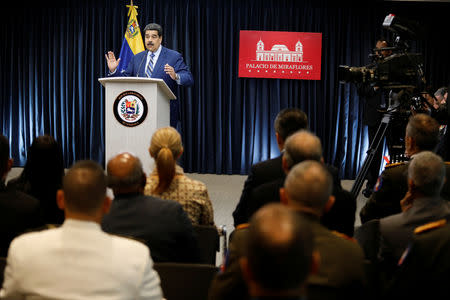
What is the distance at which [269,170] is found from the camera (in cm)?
224

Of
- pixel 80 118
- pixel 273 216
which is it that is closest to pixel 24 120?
pixel 80 118

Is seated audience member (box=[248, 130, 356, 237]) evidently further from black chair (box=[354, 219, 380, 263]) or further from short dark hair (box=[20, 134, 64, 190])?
short dark hair (box=[20, 134, 64, 190])

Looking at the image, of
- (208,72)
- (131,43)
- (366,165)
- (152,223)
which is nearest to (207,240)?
(152,223)

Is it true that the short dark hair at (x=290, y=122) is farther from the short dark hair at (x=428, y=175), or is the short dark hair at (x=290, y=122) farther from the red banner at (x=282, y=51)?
the red banner at (x=282, y=51)

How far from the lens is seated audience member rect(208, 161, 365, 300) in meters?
1.14

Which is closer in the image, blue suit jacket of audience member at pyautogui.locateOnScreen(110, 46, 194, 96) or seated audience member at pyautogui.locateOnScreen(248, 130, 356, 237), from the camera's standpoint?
seated audience member at pyautogui.locateOnScreen(248, 130, 356, 237)

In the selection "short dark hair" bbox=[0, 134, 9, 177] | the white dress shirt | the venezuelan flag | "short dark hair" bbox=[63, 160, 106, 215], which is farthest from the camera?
the venezuelan flag

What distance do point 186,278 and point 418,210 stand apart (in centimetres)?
95

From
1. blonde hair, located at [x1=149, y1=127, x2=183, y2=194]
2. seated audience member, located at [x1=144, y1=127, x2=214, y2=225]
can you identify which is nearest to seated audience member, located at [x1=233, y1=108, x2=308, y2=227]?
seated audience member, located at [x1=144, y1=127, x2=214, y2=225]

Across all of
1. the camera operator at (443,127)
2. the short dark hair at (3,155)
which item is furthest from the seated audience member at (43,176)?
the camera operator at (443,127)

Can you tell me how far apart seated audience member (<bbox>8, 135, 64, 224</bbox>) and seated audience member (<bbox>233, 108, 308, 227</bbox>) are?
0.91 metres

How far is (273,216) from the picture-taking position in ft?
2.87

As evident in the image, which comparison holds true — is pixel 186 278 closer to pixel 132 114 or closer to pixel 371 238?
pixel 371 238

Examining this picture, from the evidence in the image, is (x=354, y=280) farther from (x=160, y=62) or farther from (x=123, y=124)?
(x=160, y=62)
